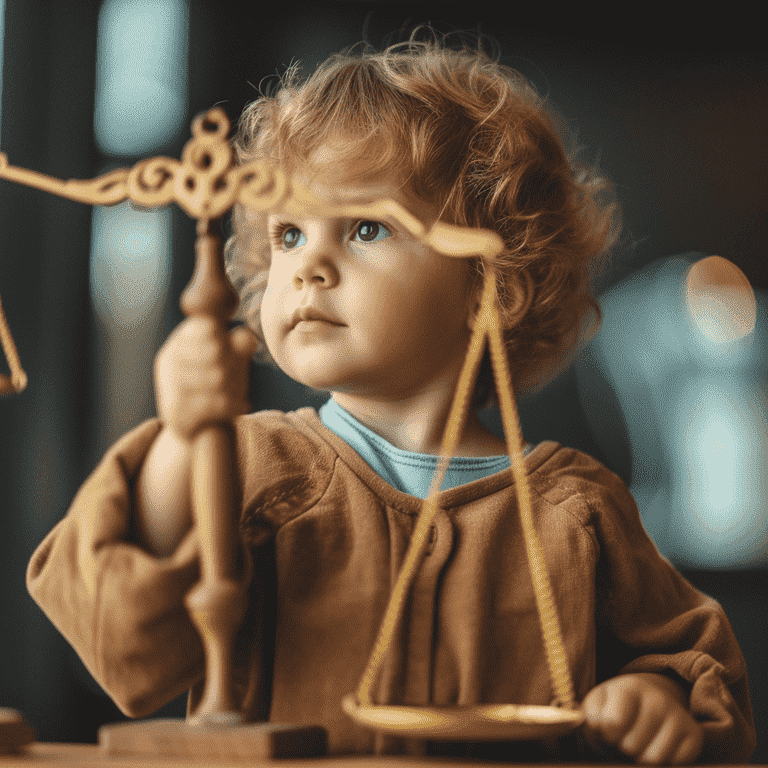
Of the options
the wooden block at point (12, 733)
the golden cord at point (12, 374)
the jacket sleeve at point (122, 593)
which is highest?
the golden cord at point (12, 374)

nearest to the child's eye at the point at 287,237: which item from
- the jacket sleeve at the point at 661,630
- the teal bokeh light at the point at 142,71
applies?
the jacket sleeve at the point at 661,630

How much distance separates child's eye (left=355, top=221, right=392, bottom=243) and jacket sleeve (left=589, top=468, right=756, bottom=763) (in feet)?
0.81

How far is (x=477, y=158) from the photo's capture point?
0.76 meters

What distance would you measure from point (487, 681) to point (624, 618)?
118 mm

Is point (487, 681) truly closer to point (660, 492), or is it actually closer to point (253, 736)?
point (253, 736)

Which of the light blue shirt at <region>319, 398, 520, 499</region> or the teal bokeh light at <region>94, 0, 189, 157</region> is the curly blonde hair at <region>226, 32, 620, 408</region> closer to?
the light blue shirt at <region>319, 398, 520, 499</region>

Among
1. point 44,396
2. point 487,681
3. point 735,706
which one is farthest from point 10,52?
point 735,706

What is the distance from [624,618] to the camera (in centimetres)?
69

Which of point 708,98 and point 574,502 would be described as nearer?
point 574,502

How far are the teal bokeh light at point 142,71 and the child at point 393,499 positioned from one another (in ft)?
1.49

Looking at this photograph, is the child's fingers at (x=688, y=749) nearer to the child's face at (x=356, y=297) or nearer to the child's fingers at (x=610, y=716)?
the child's fingers at (x=610, y=716)

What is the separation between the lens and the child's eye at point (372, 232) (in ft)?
2.27

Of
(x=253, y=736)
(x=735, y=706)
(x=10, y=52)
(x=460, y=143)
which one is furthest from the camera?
(x=10, y=52)

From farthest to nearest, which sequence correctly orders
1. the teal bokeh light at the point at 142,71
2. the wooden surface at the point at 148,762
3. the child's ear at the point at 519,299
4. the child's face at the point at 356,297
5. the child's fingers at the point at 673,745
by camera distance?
the teal bokeh light at the point at 142,71 → the child's ear at the point at 519,299 → the child's face at the point at 356,297 → the child's fingers at the point at 673,745 → the wooden surface at the point at 148,762
